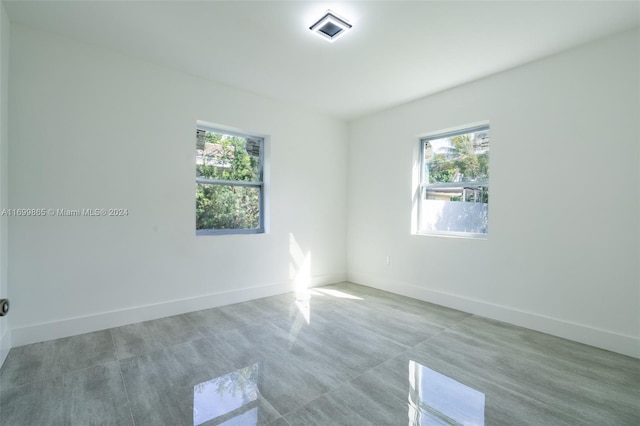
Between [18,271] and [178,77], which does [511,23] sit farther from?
[18,271]

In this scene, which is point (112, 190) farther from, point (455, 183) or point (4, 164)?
point (455, 183)

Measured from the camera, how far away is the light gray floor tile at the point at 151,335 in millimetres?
2533

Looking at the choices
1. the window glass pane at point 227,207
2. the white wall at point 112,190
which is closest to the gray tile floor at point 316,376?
the white wall at point 112,190

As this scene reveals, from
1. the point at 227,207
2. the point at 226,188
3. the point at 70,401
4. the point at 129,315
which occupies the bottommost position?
the point at 70,401

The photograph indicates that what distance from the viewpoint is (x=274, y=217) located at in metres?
4.20

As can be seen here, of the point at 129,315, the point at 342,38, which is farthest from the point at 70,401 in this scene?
the point at 342,38

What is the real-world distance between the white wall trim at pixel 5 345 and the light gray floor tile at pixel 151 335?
0.70 metres

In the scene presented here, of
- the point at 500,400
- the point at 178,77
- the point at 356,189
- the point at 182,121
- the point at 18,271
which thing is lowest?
the point at 500,400

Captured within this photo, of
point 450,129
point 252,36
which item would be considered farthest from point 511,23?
point 252,36

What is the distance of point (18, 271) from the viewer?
8.37 ft

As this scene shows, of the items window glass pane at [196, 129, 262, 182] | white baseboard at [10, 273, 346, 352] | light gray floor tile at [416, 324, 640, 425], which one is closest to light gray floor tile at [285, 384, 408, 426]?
light gray floor tile at [416, 324, 640, 425]

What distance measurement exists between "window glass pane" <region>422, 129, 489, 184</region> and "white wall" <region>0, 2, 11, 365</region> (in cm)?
435

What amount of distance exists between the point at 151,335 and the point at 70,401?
96cm

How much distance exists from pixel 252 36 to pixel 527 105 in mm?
2809
